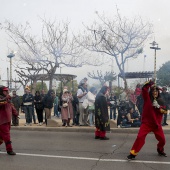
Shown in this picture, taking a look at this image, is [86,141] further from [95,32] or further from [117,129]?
[95,32]

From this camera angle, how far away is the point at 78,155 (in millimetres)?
7629

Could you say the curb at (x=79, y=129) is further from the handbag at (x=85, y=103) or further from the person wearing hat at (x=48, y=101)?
the handbag at (x=85, y=103)

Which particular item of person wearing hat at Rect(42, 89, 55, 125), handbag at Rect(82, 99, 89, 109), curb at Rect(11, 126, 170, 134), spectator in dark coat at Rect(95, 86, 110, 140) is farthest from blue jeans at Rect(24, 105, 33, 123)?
spectator in dark coat at Rect(95, 86, 110, 140)

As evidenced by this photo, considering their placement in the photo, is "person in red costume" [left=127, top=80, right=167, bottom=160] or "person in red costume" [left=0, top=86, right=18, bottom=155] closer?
"person in red costume" [left=127, top=80, right=167, bottom=160]

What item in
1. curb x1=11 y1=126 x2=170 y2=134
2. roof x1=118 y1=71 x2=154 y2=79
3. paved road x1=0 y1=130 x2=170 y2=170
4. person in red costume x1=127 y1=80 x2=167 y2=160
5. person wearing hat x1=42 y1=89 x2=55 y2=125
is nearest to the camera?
paved road x1=0 y1=130 x2=170 y2=170

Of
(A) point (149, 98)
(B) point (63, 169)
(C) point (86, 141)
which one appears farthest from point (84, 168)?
(C) point (86, 141)

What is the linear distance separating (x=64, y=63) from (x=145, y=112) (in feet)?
51.7

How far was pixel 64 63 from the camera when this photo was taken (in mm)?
22656

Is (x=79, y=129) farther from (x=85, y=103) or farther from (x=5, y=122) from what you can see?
(x=5, y=122)

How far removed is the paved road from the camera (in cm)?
655

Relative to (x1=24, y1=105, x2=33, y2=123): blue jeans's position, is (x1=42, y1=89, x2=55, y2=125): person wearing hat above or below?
above

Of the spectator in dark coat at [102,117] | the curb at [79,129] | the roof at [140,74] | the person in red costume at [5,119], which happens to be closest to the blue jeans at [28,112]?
the curb at [79,129]

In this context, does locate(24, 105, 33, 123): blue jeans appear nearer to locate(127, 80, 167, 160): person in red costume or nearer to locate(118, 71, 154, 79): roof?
locate(127, 80, 167, 160): person in red costume

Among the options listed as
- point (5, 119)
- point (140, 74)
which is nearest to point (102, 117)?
point (5, 119)
